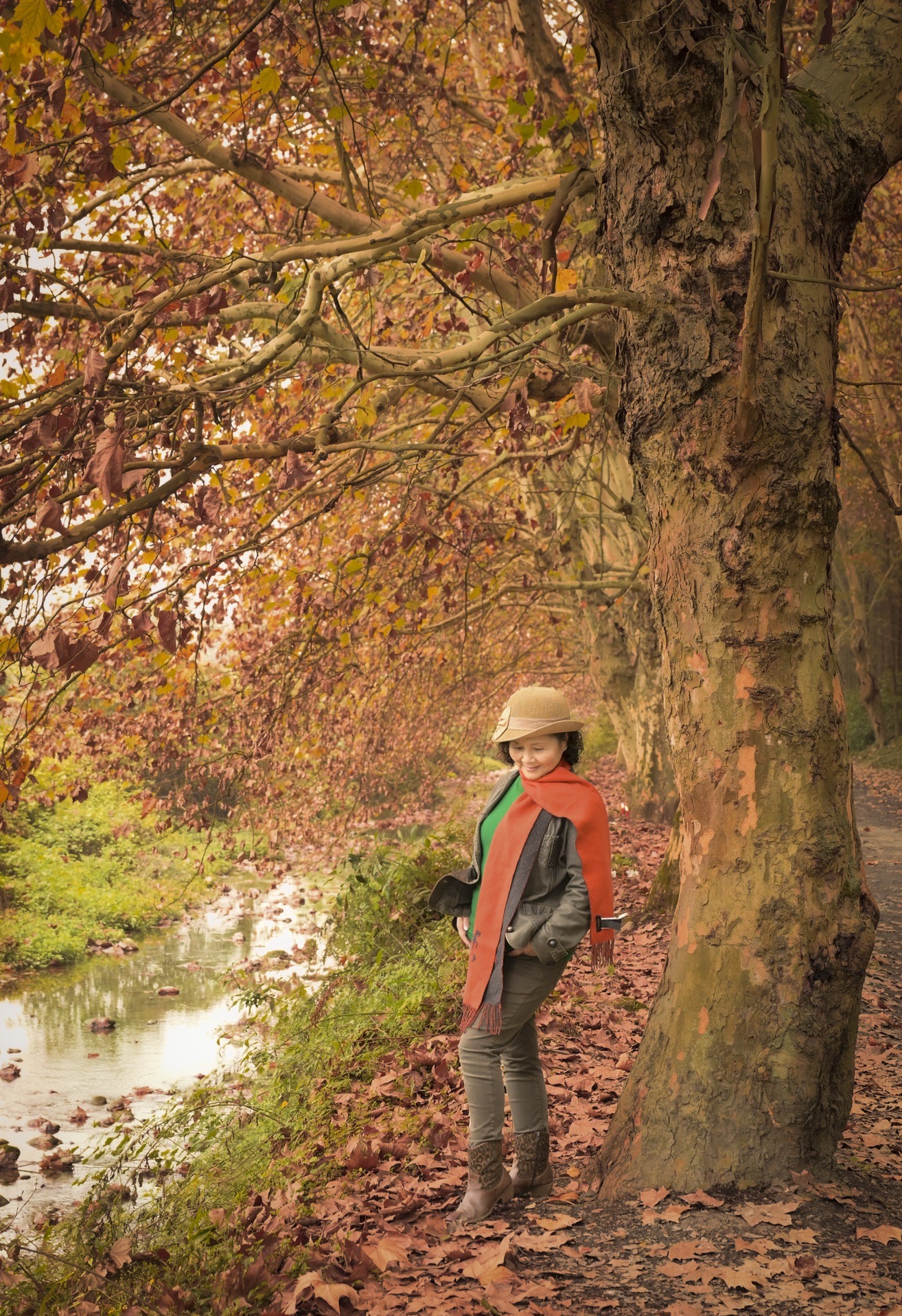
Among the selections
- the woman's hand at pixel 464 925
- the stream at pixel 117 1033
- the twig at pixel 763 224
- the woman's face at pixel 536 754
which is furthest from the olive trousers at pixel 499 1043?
the stream at pixel 117 1033

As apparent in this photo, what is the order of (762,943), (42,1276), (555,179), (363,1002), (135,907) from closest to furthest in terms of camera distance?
(762,943), (42,1276), (555,179), (363,1002), (135,907)

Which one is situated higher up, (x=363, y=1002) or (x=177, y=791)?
(x=177, y=791)

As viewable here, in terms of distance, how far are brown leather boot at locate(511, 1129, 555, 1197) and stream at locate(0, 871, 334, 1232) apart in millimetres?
2930

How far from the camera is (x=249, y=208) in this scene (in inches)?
397

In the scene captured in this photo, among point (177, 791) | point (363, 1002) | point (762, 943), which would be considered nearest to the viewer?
point (762, 943)

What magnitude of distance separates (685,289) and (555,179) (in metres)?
1.92

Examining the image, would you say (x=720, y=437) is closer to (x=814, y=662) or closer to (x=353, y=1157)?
(x=814, y=662)

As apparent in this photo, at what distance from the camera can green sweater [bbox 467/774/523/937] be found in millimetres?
3785

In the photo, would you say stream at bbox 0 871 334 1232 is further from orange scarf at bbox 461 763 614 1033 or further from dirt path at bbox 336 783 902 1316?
orange scarf at bbox 461 763 614 1033

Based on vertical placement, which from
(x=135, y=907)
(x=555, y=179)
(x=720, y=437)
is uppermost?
(x=555, y=179)

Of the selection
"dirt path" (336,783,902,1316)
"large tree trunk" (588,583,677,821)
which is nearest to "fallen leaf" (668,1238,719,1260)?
"dirt path" (336,783,902,1316)

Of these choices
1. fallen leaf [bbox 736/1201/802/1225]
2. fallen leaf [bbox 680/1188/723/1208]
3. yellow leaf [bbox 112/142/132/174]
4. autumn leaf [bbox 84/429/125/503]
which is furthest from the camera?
yellow leaf [bbox 112/142/132/174]

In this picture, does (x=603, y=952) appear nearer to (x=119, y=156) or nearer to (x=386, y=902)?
(x=119, y=156)

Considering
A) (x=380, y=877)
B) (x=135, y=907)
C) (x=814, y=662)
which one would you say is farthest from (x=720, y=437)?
(x=135, y=907)
